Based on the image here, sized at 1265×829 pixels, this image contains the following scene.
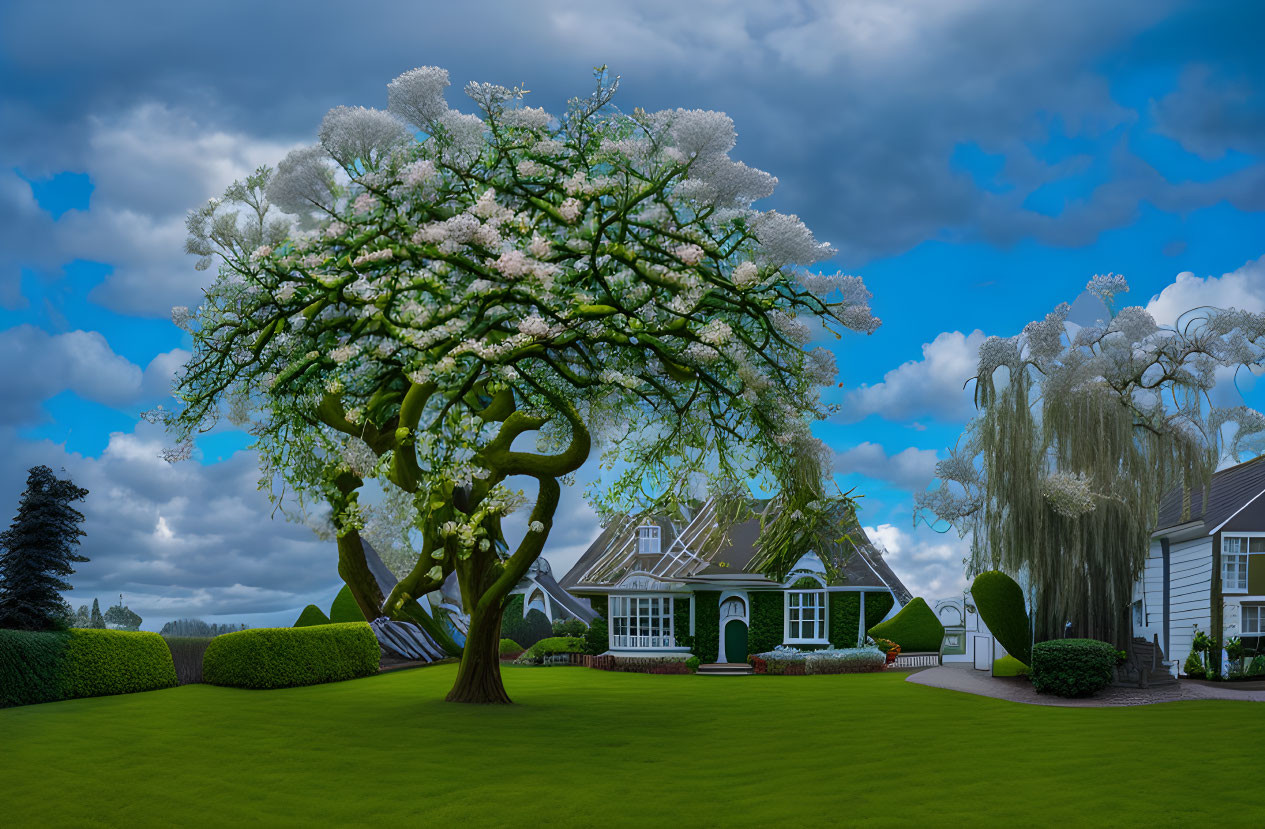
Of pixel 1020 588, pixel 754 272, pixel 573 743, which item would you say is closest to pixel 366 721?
pixel 573 743

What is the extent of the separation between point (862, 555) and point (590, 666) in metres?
9.84

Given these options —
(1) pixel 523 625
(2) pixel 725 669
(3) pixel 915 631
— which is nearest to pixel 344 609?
(1) pixel 523 625

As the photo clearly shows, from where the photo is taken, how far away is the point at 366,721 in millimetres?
16016

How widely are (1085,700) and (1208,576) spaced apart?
7354 millimetres

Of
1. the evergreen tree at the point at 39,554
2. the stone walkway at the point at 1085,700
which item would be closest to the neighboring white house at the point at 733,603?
the stone walkway at the point at 1085,700

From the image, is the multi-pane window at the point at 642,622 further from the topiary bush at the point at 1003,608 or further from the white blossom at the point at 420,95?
the white blossom at the point at 420,95

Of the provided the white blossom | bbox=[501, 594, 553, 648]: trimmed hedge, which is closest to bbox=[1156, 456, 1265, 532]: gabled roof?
the white blossom

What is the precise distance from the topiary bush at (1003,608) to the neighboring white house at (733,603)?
7.88m

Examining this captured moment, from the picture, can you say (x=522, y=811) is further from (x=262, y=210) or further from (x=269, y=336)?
(x=262, y=210)

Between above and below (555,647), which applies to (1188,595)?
above

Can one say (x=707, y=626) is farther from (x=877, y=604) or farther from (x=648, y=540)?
(x=877, y=604)

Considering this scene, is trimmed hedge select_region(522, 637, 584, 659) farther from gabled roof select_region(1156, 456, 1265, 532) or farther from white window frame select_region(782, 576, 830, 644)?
gabled roof select_region(1156, 456, 1265, 532)

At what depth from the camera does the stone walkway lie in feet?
63.8

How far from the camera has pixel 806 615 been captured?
31.4m
